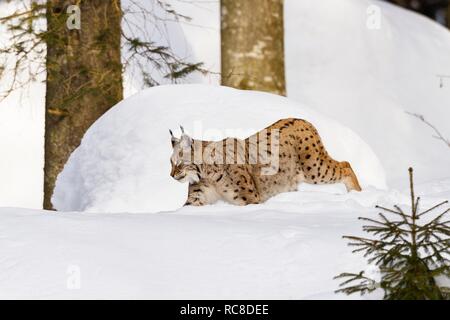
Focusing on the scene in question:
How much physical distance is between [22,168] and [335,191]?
4897 millimetres

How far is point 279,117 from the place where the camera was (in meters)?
8.19

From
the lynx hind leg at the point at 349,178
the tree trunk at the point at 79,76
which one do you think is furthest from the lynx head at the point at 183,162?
the tree trunk at the point at 79,76

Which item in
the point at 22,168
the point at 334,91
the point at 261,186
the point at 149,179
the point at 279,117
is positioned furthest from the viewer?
the point at 334,91

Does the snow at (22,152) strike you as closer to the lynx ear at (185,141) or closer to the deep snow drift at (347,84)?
the deep snow drift at (347,84)

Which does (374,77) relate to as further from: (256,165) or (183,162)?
(183,162)

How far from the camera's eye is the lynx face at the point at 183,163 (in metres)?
6.81

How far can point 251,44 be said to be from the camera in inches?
405

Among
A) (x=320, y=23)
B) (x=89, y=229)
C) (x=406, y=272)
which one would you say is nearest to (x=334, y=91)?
(x=320, y=23)

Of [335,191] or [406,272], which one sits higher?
[335,191]

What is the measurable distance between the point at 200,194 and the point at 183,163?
0.80ft

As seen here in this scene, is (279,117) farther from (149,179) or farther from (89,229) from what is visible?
(89,229)

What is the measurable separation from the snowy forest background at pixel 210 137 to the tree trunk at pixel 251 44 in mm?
14
